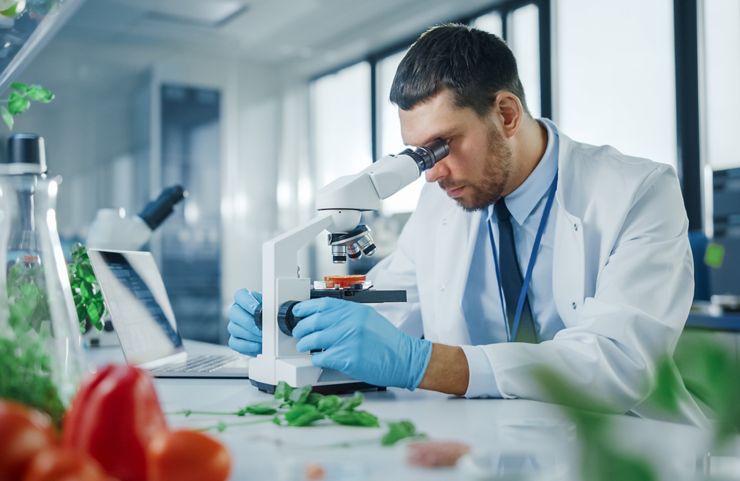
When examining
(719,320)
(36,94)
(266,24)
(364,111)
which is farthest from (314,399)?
(364,111)

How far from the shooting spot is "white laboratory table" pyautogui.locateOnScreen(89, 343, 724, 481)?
0.77 meters

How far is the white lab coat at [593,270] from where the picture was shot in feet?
4.41

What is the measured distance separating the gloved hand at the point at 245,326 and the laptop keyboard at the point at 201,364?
0.10 metres

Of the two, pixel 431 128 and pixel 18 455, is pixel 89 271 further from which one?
pixel 18 455

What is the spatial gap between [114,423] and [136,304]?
1.25 meters

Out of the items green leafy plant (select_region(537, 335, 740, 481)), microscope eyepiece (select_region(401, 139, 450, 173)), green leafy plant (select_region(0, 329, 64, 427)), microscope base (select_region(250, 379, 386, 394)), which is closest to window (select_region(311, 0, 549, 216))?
microscope eyepiece (select_region(401, 139, 450, 173))

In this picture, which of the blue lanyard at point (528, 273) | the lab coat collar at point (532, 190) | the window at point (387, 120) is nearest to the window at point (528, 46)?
the window at point (387, 120)

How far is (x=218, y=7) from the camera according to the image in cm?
568

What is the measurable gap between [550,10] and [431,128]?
3441mm

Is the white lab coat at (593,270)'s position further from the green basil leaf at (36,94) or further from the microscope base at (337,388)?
the green basil leaf at (36,94)

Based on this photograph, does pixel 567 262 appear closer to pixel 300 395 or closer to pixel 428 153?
pixel 428 153

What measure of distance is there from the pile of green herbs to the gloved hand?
406 mm

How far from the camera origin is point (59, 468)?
483 mm

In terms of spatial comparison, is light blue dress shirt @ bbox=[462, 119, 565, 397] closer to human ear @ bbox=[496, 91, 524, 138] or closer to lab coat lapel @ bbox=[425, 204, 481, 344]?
lab coat lapel @ bbox=[425, 204, 481, 344]
